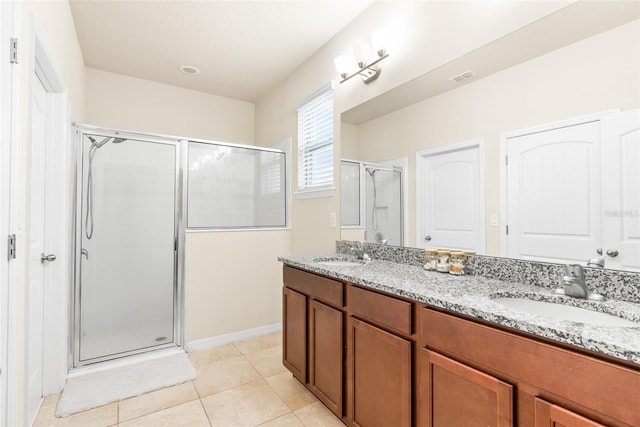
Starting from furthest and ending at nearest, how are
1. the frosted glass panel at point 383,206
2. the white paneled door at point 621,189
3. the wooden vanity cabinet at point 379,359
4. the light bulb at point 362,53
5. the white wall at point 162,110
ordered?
the white wall at point 162,110 → the light bulb at point 362,53 → the frosted glass panel at point 383,206 → the wooden vanity cabinet at point 379,359 → the white paneled door at point 621,189

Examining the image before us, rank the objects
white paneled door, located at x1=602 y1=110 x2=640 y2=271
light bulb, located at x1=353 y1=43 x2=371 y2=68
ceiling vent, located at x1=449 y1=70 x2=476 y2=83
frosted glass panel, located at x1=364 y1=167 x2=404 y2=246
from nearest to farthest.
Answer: white paneled door, located at x1=602 y1=110 x2=640 y2=271
ceiling vent, located at x1=449 y1=70 x2=476 y2=83
frosted glass panel, located at x1=364 y1=167 x2=404 y2=246
light bulb, located at x1=353 y1=43 x2=371 y2=68

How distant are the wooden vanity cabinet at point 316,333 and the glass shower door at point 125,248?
4.12ft

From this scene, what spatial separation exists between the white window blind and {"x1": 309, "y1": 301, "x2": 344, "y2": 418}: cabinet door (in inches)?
46.7

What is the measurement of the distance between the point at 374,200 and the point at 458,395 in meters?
1.36

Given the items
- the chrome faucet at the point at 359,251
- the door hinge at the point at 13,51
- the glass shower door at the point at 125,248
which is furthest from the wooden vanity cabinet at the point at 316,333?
the door hinge at the point at 13,51

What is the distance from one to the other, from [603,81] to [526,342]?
1042 mm

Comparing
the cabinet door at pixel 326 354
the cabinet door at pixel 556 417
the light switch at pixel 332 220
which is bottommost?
the cabinet door at pixel 326 354

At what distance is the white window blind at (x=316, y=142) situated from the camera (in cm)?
280

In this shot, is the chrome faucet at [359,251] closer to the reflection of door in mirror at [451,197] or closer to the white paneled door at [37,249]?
the reflection of door in mirror at [451,197]

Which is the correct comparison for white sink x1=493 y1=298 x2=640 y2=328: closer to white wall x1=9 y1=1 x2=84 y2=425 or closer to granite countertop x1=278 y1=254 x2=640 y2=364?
granite countertop x1=278 y1=254 x2=640 y2=364

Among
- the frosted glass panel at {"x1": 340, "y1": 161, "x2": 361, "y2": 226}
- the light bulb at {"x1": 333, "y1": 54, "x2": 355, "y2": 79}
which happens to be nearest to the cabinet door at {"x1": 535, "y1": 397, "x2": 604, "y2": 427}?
the frosted glass panel at {"x1": 340, "y1": 161, "x2": 361, "y2": 226}

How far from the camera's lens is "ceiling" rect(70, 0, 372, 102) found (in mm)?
2326

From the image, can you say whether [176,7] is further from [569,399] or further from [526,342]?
[569,399]

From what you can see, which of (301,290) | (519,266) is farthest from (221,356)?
(519,266)
